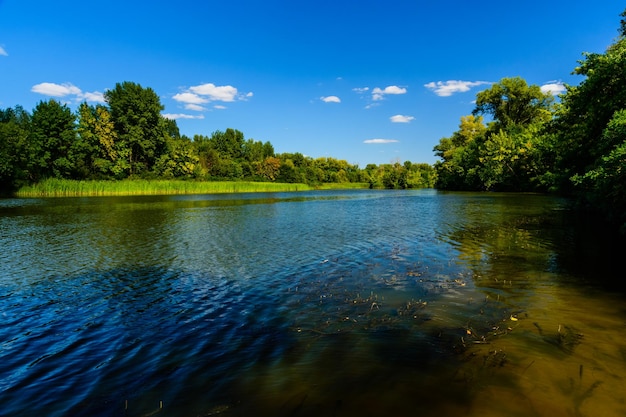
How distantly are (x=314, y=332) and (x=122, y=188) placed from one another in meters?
61.4

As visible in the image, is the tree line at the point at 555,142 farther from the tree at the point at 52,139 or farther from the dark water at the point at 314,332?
the tree at the point at 52,139

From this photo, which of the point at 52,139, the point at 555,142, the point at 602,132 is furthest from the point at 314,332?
the point at 52,139

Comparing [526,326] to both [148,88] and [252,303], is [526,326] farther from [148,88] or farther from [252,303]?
[148,88]

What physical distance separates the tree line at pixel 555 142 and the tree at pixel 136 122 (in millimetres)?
74658

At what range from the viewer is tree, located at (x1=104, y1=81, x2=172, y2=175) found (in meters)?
76.6

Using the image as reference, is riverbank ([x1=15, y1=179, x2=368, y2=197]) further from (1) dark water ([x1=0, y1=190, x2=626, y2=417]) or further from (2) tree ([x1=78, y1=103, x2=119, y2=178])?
(1) dark water ([x1=0, y1=190, x2=626, y2=417])

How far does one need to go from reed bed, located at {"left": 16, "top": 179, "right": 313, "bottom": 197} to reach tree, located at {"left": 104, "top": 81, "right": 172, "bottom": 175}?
1661 centimetres

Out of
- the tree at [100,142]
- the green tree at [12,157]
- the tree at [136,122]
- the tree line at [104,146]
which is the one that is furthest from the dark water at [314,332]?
the tree at [136,122]

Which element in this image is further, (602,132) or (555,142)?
(555,142)

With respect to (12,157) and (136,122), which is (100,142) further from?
(12,157)

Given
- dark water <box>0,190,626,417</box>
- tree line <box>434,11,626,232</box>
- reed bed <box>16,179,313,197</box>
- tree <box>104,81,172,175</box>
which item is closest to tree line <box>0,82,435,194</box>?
tree <box>104,81,172,175</box>

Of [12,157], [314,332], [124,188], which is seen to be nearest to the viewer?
[314,332]

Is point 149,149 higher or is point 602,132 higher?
point 149,149

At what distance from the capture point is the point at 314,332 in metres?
7.30
